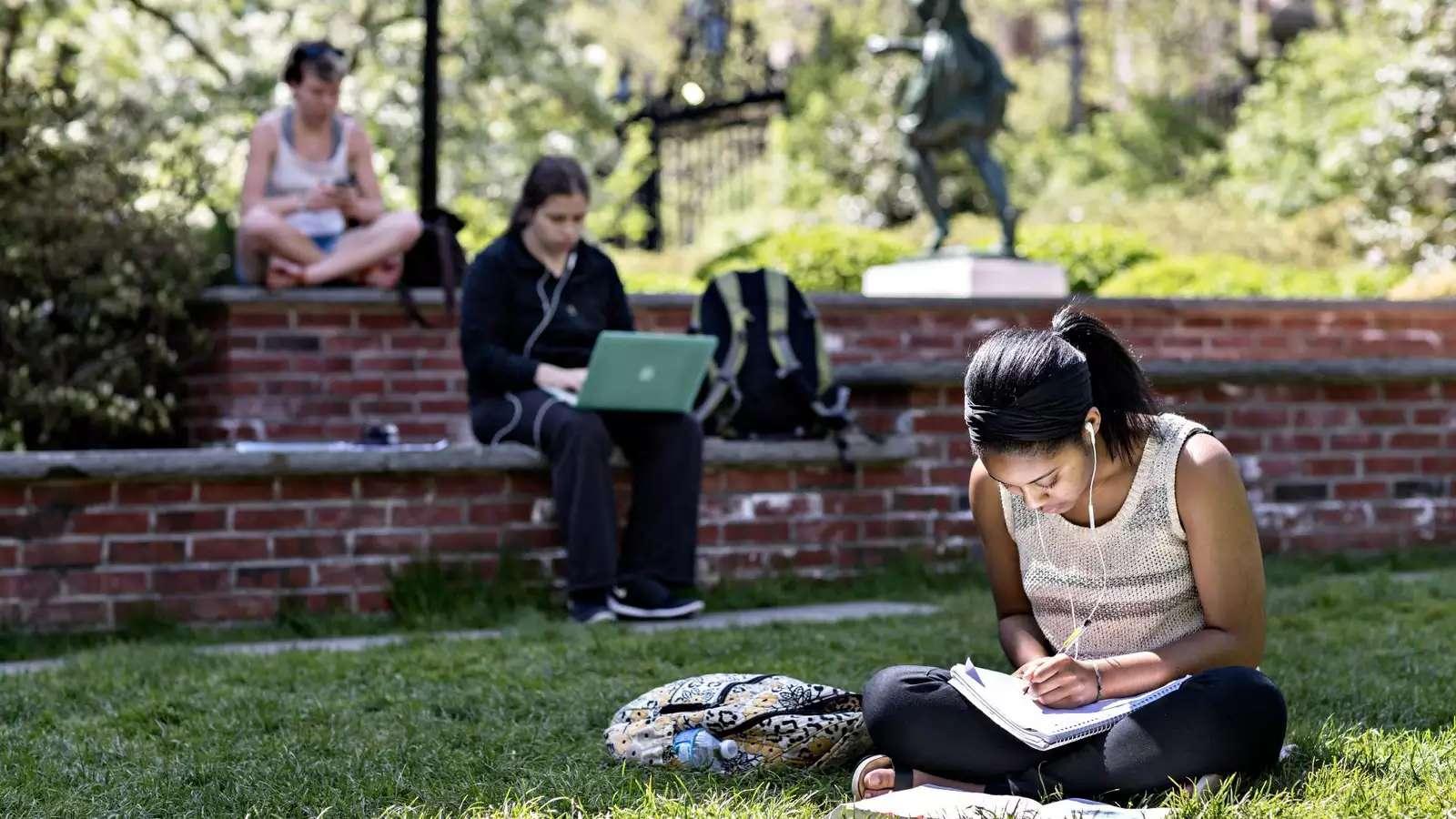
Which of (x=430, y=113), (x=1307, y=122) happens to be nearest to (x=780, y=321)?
(x=430, y=113)

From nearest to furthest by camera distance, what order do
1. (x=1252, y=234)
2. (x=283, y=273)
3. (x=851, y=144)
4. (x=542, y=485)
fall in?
(x=542, y=485), (x=283, y=273), (x=1252, y=234), (x=851, y=144)

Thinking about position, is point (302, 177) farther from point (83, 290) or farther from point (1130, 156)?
point (1130, 156)

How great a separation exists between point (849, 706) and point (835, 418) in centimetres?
282

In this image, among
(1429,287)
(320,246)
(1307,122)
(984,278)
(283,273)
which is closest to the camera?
(283,273)

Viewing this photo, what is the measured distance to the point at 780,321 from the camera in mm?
6418

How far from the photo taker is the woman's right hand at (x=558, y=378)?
230 inches

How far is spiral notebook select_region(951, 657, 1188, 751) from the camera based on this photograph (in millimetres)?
3066

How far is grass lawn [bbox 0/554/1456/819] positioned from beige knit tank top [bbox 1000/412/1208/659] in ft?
1.17

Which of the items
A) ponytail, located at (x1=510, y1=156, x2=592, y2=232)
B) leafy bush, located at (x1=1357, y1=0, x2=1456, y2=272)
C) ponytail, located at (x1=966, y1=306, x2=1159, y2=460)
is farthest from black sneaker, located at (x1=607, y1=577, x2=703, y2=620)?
leafy bush, located at (x1=1357, y1=0, x2=1456, y2=272)

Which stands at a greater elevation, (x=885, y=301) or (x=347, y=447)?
(x=885, y=301)

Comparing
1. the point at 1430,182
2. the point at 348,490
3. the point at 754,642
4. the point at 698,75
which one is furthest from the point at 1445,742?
the point at 698,75

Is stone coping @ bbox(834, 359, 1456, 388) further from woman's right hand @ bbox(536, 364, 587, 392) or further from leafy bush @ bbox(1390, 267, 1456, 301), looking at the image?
leafy bush @ bbox(1390, 267, 1456, 301)

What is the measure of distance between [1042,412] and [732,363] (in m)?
3.43

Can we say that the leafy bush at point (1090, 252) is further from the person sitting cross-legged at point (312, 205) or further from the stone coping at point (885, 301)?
the person sitting cross-legged at point (312, 205)
